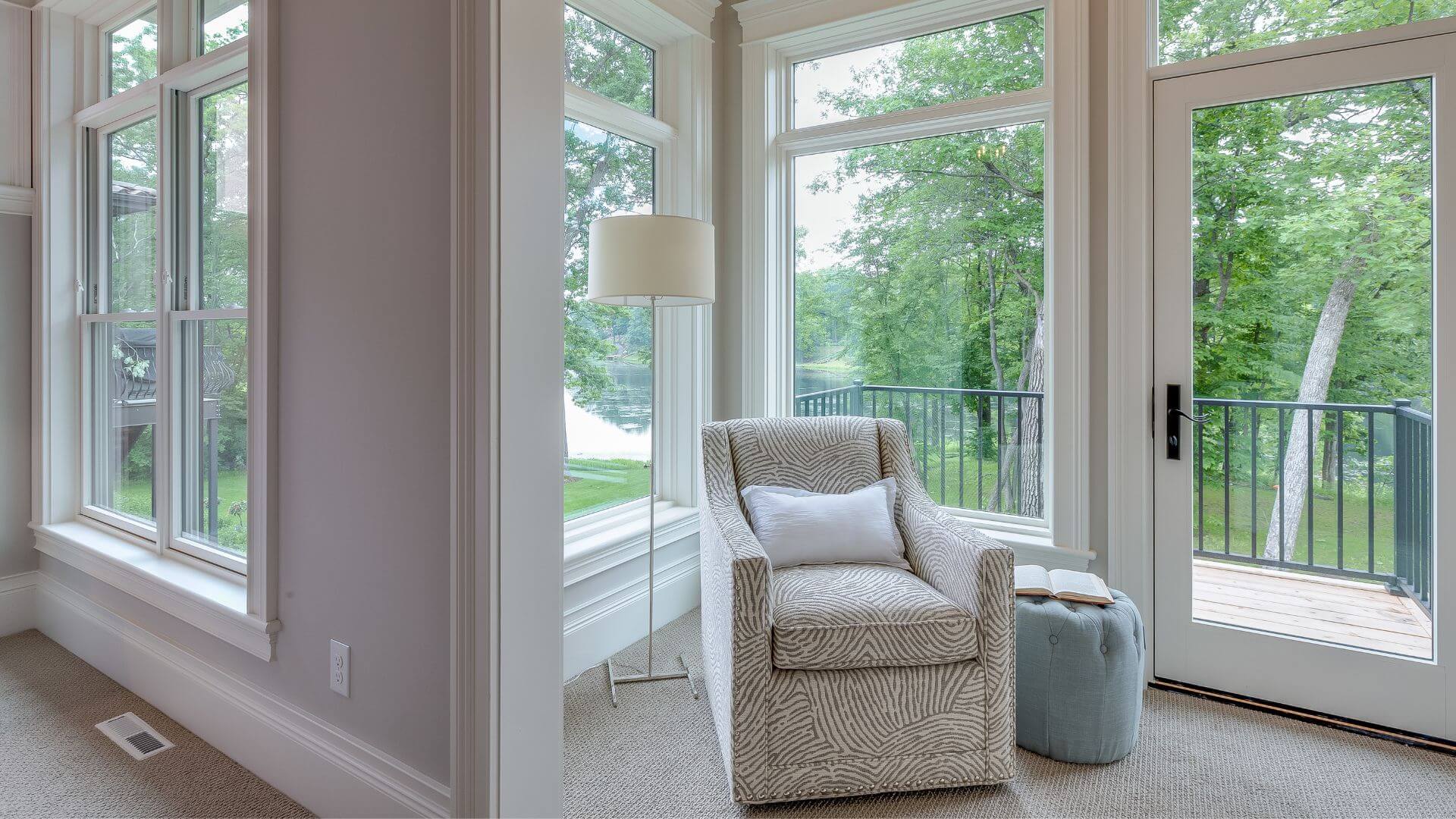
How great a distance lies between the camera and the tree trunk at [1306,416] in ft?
7.07

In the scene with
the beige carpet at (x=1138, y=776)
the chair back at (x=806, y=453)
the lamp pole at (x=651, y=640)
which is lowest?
the beige carpet at (x=1138, y=776)

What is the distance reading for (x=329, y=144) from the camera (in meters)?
1.58

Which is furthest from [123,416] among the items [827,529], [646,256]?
[827,529]

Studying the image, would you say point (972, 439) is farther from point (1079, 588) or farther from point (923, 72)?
point (923, 72)

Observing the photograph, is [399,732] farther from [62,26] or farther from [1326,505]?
[62,26]

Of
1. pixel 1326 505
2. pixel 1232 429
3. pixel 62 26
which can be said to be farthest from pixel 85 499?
pixel 1326 505

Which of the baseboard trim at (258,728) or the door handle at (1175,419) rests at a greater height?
the door handle at (1175,419)

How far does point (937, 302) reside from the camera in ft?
9.30

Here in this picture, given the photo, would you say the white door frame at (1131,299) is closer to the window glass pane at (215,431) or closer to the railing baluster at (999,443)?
the railing baluster at (999,443)

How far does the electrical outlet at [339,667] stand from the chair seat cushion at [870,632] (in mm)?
966

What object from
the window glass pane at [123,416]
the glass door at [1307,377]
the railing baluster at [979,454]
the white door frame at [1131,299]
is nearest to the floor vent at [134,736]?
the window glass pane at [123,416]

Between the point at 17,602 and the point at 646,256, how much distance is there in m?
2.89

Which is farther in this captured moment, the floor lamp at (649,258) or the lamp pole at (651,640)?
the lamp pole at (651,640)

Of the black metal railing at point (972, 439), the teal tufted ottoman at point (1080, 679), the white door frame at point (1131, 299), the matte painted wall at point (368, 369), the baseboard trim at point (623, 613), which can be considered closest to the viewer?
the matte painted wall at point (368, 369)
